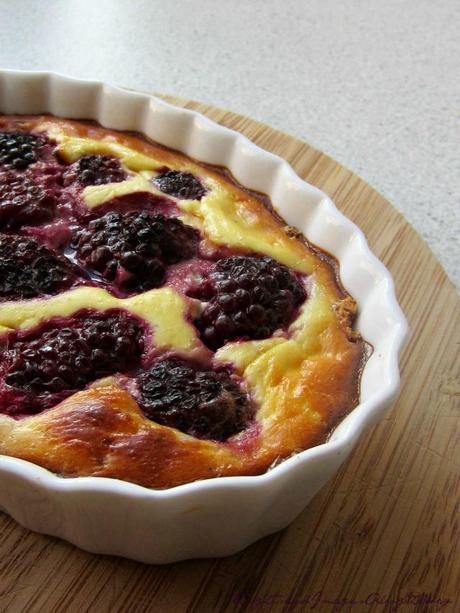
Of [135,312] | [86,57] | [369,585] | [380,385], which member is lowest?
[86,57]

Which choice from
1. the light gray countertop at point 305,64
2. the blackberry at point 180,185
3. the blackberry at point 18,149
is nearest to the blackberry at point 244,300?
the blackberry at point 180,185

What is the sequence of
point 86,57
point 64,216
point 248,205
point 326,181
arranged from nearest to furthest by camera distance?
point 64,216, point 248,205, point 326,181, point 86,57

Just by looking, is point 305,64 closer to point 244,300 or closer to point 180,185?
point 180,185

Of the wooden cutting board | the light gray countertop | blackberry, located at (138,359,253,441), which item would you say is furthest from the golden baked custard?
the light gray countertop

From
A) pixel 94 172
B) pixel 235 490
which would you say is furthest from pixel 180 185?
pixel 235 490

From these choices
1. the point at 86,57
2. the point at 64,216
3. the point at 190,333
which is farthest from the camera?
the point at 86,57

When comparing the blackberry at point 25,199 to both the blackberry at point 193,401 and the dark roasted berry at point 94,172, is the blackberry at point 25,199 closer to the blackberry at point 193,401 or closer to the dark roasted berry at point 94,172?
the dark roasted berry at point 94,172

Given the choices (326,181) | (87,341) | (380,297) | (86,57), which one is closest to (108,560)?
(87,341)

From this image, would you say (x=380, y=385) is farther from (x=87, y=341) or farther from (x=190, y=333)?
(x=87, y=341)
